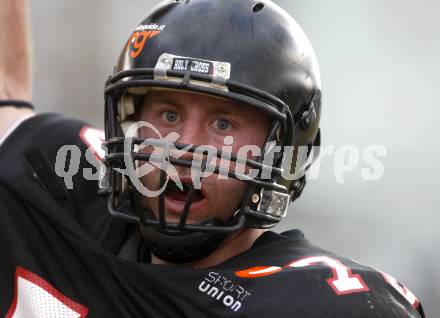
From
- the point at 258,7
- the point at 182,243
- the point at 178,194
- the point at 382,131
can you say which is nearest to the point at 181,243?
the point at 182,243

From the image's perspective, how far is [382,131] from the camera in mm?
5188

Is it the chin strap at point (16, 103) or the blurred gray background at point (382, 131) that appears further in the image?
the blurred gray background at point (382, 131)

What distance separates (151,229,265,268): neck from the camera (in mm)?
1833

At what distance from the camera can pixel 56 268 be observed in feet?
5.62

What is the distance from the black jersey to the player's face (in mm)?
126

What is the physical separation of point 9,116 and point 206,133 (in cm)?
63

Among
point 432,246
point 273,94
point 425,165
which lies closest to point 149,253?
point 273,94

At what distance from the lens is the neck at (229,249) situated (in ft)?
6.01

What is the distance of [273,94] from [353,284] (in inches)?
18.4

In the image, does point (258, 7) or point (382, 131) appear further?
point (382, 131)

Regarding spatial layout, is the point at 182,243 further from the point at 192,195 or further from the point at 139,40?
the point at 139,40

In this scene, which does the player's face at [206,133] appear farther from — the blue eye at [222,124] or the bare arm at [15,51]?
the bare arm at [15,51]

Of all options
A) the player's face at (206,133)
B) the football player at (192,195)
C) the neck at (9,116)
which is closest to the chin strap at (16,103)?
the neck at (9,116)

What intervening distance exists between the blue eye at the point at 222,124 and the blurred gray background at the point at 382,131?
285cm
